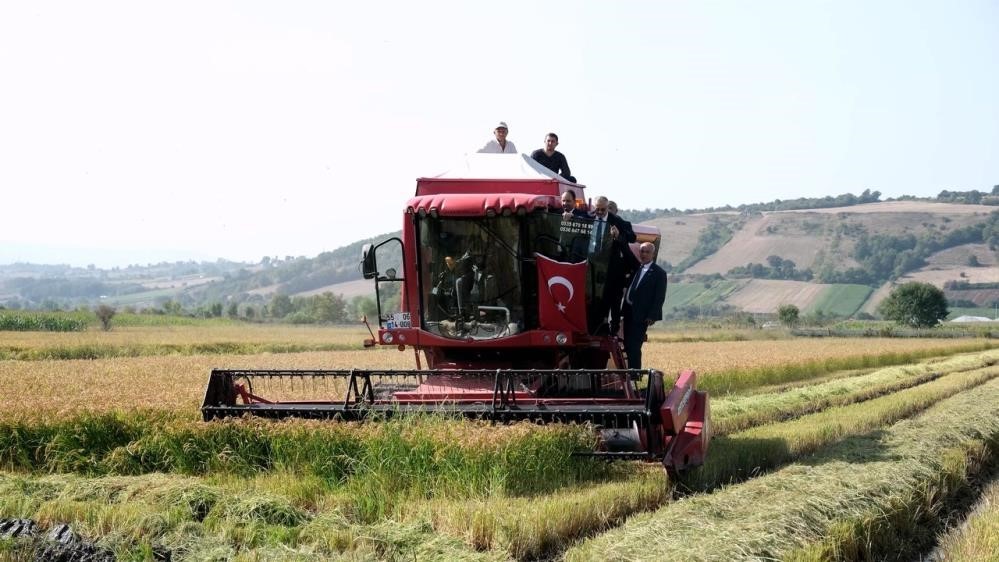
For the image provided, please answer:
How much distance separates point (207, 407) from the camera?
9.62 meters

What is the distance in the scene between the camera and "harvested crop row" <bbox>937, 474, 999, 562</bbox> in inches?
265

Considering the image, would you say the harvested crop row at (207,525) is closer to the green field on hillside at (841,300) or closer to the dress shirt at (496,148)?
the dress shirt at (496,148)

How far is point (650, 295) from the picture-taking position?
1076cm

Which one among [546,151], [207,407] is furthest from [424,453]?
[546,151]

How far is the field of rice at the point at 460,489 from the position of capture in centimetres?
653

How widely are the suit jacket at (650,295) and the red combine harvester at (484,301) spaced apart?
0.47 m

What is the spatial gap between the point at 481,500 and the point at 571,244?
11.6 feet

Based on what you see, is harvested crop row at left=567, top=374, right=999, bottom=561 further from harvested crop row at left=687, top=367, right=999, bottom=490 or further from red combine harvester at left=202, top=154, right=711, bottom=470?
red combine harvester at left=202, top=154, right=711, bottom=470

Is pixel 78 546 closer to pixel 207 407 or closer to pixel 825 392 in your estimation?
pixel 207 407

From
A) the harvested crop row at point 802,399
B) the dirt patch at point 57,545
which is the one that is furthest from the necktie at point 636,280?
the dirt patch at point 57,545

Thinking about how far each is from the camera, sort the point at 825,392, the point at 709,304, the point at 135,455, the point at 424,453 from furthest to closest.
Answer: the point at 709,304 → the point at 825,392 → the point at 135,455 → the point at 424,453

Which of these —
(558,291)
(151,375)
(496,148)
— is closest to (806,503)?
(558,291)

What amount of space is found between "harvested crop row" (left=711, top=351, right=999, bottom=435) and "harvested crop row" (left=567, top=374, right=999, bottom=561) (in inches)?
115

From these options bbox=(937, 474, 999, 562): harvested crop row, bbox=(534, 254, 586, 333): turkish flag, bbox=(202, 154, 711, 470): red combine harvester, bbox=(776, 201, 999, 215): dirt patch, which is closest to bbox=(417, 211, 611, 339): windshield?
bbox=(202, 154, 711, 470): red combine harvester
